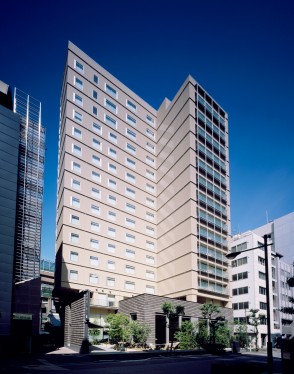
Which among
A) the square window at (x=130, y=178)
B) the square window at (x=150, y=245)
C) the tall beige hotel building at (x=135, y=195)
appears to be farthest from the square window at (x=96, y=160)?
the square window at (x=150, y=245)

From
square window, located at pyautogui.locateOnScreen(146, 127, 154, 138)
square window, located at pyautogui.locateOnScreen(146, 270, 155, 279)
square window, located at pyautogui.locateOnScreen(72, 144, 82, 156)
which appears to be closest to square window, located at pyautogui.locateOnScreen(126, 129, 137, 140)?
square window, located at pyautogui.locateOnScreen(146, 127, 154, 138)

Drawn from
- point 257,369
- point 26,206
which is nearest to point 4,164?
point 26,206

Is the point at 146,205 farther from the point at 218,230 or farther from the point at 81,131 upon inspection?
the point at 81,131

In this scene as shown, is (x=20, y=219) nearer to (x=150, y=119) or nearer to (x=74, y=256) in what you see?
(x=74, y=256)

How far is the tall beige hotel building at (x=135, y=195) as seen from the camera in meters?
56.5

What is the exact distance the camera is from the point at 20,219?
4769 centimetres

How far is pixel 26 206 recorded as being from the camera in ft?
160

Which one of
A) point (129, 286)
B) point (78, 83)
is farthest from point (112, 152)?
point (129, 286)

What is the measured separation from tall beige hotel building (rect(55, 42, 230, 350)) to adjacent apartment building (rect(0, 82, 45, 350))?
5764mm

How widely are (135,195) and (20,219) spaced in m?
24.7

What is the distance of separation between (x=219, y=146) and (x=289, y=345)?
194 feet

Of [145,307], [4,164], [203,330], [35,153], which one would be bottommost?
[203,330]

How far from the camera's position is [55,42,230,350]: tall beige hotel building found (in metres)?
56.5

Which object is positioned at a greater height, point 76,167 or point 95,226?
point 76,167
